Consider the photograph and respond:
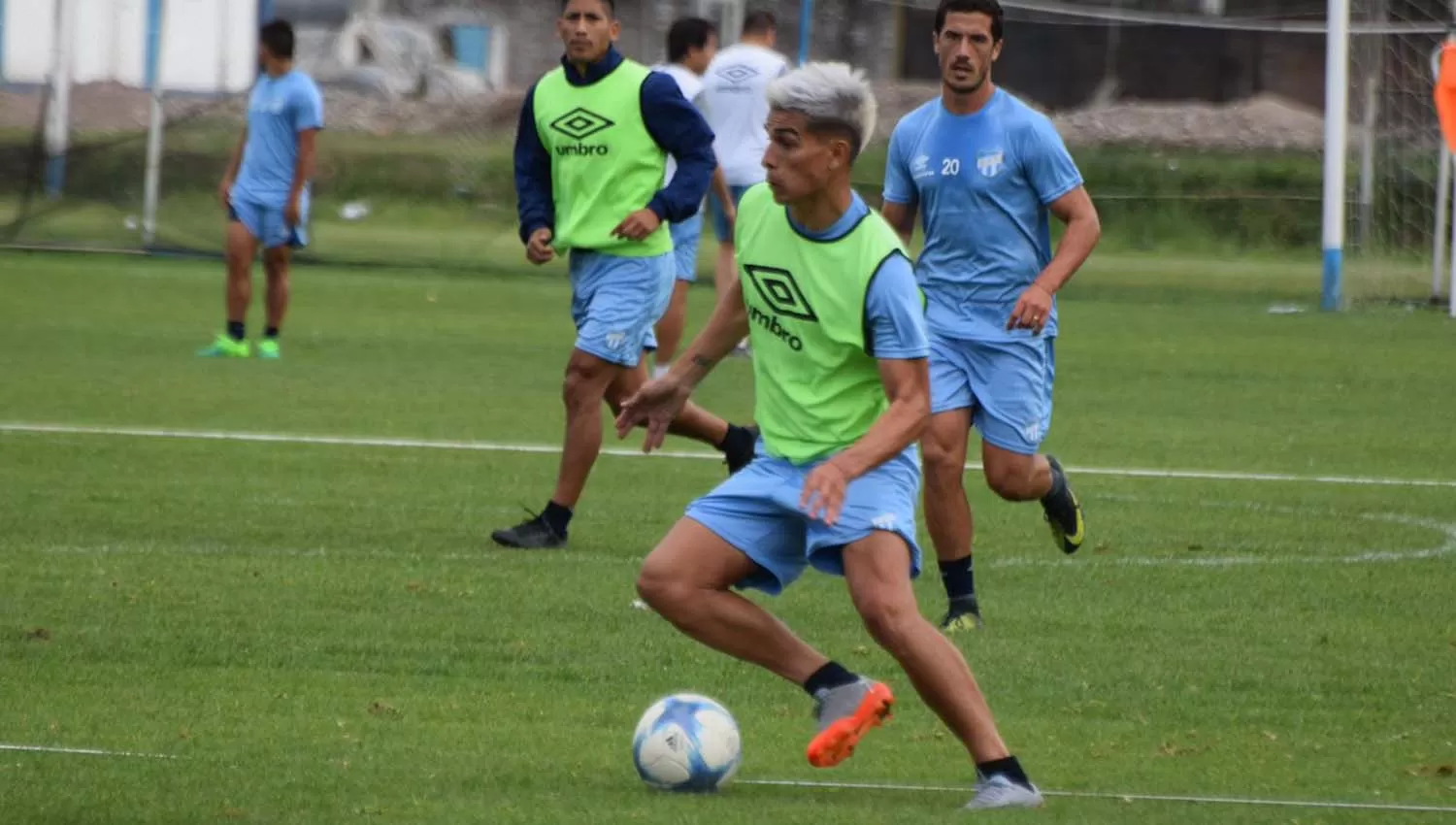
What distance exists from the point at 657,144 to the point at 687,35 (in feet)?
22.8

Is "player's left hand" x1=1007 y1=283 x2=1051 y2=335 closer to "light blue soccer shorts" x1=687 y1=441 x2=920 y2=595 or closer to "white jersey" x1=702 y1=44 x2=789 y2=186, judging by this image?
"light blue soccer shorts" x1=687 y1=441 x2=920 y2=595

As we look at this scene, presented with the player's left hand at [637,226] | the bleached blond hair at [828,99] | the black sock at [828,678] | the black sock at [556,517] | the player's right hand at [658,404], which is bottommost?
the black sock at [556,517]

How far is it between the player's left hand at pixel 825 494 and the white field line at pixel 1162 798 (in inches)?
32.7

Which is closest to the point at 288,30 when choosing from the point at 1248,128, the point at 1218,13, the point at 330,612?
the point at 330,612

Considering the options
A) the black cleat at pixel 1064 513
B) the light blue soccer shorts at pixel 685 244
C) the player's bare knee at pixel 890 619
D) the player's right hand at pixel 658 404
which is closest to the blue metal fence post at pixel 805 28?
the light blue soccer shorts at pixel 685 244

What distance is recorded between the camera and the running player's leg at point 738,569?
5.94 m

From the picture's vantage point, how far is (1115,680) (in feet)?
24.2

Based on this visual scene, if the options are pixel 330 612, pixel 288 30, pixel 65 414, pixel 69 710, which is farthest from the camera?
pixel 288 30

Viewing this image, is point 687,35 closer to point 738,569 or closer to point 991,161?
point 991,161

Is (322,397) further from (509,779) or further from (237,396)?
(509,779)

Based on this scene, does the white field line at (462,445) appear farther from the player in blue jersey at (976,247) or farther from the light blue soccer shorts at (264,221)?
the light blue soccer shorts at (264,221)

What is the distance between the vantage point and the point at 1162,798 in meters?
5.91

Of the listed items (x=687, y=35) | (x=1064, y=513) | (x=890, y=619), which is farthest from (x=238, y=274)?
(x=890, y=619)

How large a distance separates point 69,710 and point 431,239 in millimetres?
22188
